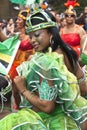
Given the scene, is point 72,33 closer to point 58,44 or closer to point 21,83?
point 58,44

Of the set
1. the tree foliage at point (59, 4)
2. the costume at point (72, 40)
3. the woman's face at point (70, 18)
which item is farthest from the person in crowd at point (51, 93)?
the tree foliage at point (59, 4)

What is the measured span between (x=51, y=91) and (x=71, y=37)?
5.99 metres

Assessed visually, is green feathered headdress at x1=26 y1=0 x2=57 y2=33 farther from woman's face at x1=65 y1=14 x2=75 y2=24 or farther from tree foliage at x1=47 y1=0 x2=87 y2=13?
tree foliage at x1=47 y1=0 x2=87 y2=13

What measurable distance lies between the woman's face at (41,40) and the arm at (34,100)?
460 mm

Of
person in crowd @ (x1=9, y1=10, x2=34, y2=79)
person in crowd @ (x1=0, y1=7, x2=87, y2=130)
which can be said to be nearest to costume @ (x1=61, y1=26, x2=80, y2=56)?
person in crowd @ (x1=9, y1=10, x2=34, y2=79)

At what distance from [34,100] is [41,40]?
2.29 feet

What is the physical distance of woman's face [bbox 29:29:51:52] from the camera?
4.66 meters

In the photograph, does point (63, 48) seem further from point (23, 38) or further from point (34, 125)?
point (23, 38)

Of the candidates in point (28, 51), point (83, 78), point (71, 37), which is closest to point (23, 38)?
point (28, 51)

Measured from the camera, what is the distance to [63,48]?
190 inches

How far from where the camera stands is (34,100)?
415cm

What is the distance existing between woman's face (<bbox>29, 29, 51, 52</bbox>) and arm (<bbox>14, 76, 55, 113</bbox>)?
46 cm

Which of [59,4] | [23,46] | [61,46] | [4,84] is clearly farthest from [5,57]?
[59,4]

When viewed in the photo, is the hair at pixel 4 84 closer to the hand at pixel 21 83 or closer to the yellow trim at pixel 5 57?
the hand at pixel 21 83
